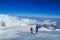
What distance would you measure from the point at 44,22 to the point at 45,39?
989 mm

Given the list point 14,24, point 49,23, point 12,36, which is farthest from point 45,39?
point 14,24

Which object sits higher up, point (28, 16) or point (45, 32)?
point (28, 16)

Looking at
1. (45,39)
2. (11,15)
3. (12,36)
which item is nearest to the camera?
(45,39)

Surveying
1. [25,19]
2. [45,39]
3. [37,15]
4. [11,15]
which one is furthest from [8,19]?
[45,39]

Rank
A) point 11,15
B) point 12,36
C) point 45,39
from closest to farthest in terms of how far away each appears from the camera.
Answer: point 45,39 → point 12,36 → point 11,15

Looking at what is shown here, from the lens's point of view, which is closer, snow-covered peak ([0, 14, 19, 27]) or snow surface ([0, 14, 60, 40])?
snow surface ([0, 14, 60, 40])

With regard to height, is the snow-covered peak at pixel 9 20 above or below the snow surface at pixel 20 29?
above

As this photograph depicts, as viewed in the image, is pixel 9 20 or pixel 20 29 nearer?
pixel 9 20

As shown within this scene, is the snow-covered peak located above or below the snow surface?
above

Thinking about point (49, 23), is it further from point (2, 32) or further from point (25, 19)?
Answer: point (2, 32)

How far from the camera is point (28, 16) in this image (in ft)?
26.5

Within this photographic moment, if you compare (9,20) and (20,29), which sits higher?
(9,20)

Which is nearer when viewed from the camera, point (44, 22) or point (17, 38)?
point (17, 38)

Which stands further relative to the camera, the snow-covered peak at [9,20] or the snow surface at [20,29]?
the snow-covered peak at [9,20]
